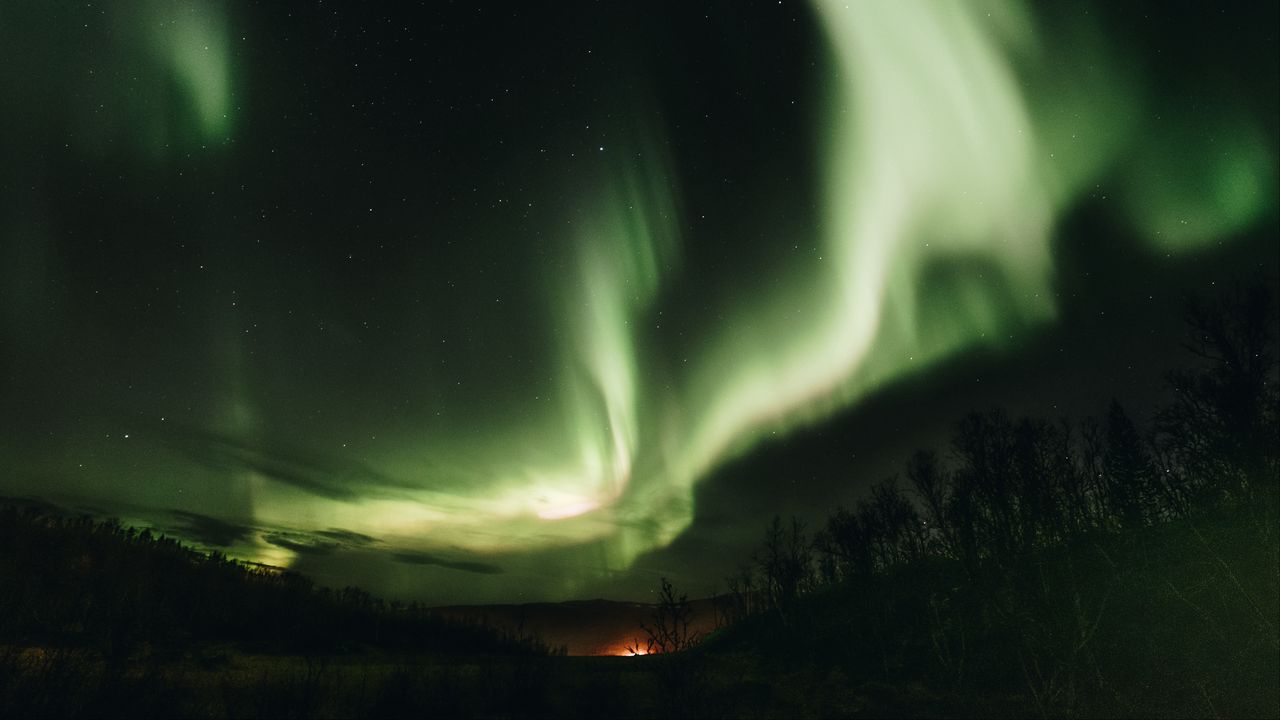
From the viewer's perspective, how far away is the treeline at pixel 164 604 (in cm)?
2950

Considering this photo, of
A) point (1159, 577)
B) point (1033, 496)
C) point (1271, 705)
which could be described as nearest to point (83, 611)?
point (1271, 705)

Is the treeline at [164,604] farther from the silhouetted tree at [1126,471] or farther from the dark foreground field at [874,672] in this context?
the silhouetted tree at [1126,471]

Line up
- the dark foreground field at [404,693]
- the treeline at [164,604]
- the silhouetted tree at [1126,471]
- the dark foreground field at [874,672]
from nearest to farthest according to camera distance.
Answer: the dark foreground field at [404,693] < the dark foreground field at [874,672] < the treeline at [164,604] < the silhouetted tree at [1126,471]

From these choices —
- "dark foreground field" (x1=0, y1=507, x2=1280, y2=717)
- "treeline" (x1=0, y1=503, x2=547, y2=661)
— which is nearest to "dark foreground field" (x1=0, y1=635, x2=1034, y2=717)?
"dark foreground field" (x1=0, y1=507, x2=1280, y2=717)

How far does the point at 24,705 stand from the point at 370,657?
24.5 meters

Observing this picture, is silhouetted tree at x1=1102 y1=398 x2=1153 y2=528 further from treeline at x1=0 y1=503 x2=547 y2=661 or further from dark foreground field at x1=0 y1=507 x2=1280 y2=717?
treeline at x1=0 y1=503 x2=547 y2=661

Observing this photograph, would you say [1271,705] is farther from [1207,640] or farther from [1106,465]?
[1106,465]

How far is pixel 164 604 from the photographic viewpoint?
36.2 metres

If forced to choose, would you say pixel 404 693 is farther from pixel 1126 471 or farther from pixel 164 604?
pixel 1126 471

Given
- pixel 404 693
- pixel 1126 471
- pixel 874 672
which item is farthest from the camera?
pixel 1126 471

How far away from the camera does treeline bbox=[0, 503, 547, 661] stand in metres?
29.5

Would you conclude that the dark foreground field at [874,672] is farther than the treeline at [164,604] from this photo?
No

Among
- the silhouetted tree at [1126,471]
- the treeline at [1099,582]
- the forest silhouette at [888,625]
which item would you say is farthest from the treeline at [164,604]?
the silhouetted tree at [1126,471]

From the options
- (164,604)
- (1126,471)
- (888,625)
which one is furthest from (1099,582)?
(164,604)
